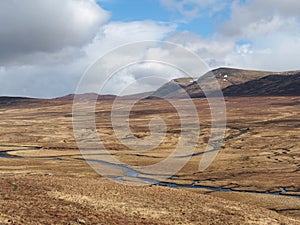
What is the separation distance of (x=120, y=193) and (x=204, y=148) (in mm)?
63103

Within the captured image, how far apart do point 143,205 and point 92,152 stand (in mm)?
63984

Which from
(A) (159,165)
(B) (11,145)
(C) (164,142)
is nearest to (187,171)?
(A) (159,165)

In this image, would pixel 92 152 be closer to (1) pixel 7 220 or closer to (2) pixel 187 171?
(2) pixel 187 171

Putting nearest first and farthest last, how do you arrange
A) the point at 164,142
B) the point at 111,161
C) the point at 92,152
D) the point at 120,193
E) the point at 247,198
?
1. the point at 120,193
2. the point at 247,198
3. the point at 111,161
4. the point at 92,152
5. the point at 164,142

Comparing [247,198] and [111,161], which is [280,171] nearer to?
[247,198]

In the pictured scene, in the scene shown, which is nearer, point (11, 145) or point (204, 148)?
point (204, 148)

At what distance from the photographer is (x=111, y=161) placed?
264ft

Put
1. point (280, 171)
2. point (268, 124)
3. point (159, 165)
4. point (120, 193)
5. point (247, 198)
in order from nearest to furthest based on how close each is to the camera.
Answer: point (120, 193) → point (247, 198) → point (280, 171) → point (159, 165) → point (268, 124)

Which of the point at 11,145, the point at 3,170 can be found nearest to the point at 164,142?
the point at 11,145

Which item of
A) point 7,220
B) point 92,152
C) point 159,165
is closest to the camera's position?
point 7,220

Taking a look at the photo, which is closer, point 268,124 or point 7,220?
point 7,220

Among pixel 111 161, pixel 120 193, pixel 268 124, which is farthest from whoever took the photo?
pixel 268 124

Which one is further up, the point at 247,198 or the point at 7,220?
the point at 7,220

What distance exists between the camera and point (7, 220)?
22594 millimetres
